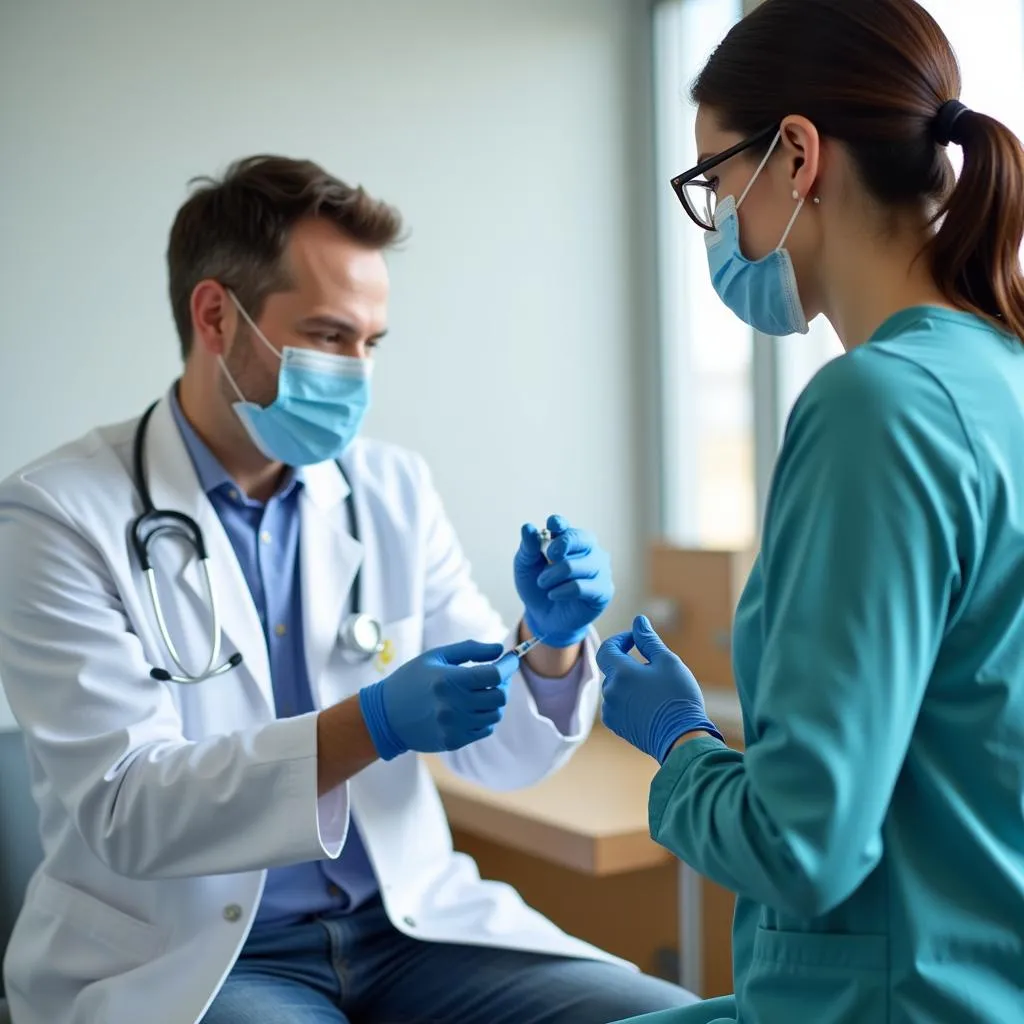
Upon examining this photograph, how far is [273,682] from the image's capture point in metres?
1.61

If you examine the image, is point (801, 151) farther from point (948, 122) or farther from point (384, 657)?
point (384, 657)

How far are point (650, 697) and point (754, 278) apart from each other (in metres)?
0.36

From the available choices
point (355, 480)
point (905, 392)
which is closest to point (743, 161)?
point (905, 392)

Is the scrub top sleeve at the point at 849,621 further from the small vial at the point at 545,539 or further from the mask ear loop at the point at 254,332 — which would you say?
the mask ear loop at the point at 254,332

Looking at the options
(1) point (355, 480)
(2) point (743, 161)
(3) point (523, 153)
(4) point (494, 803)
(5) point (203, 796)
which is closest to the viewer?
(2) point (743, 161)

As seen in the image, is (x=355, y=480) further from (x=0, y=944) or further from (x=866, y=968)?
(x=866, y=968)

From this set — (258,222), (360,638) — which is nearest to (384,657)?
(360,638)

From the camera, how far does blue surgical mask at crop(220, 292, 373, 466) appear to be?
1658 mm

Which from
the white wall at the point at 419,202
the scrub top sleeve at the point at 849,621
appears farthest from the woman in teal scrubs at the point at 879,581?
the white wall at the point at 419,202

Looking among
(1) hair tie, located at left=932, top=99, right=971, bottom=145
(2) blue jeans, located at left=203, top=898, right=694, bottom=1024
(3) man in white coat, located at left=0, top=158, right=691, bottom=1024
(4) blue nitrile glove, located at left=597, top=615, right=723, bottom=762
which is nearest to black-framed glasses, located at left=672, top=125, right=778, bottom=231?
(1) hair tie, located at left=932, top=99, right=971, bottom=145

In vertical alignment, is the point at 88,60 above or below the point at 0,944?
above

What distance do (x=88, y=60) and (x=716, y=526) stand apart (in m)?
1.53

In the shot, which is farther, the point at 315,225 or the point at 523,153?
the point at 523,153

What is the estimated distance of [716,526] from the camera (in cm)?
277
